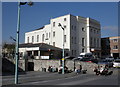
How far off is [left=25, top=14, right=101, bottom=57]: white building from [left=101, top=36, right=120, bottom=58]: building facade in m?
6.33

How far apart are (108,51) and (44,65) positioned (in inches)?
1573

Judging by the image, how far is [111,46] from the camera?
7025cm

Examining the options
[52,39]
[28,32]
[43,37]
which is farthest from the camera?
[28,32]

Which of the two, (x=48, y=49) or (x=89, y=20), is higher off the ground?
(x=89, y=20)

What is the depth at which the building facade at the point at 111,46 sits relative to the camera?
68.2 meters

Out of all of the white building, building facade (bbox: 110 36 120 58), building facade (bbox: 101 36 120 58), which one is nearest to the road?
the white building

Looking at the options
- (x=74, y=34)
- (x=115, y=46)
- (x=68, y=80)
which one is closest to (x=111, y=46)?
(x=115, y=46)

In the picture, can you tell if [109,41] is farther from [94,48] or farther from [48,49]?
[48,49]

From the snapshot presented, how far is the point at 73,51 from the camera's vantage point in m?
57.3

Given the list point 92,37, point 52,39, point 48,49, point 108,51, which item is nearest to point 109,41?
point 108,51

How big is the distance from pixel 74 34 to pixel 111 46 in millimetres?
19906

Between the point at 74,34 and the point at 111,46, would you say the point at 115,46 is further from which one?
the point at 74,34

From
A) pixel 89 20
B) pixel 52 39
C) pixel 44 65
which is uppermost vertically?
pixel 89 20

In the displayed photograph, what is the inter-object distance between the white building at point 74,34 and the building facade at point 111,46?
6328 millimetres
